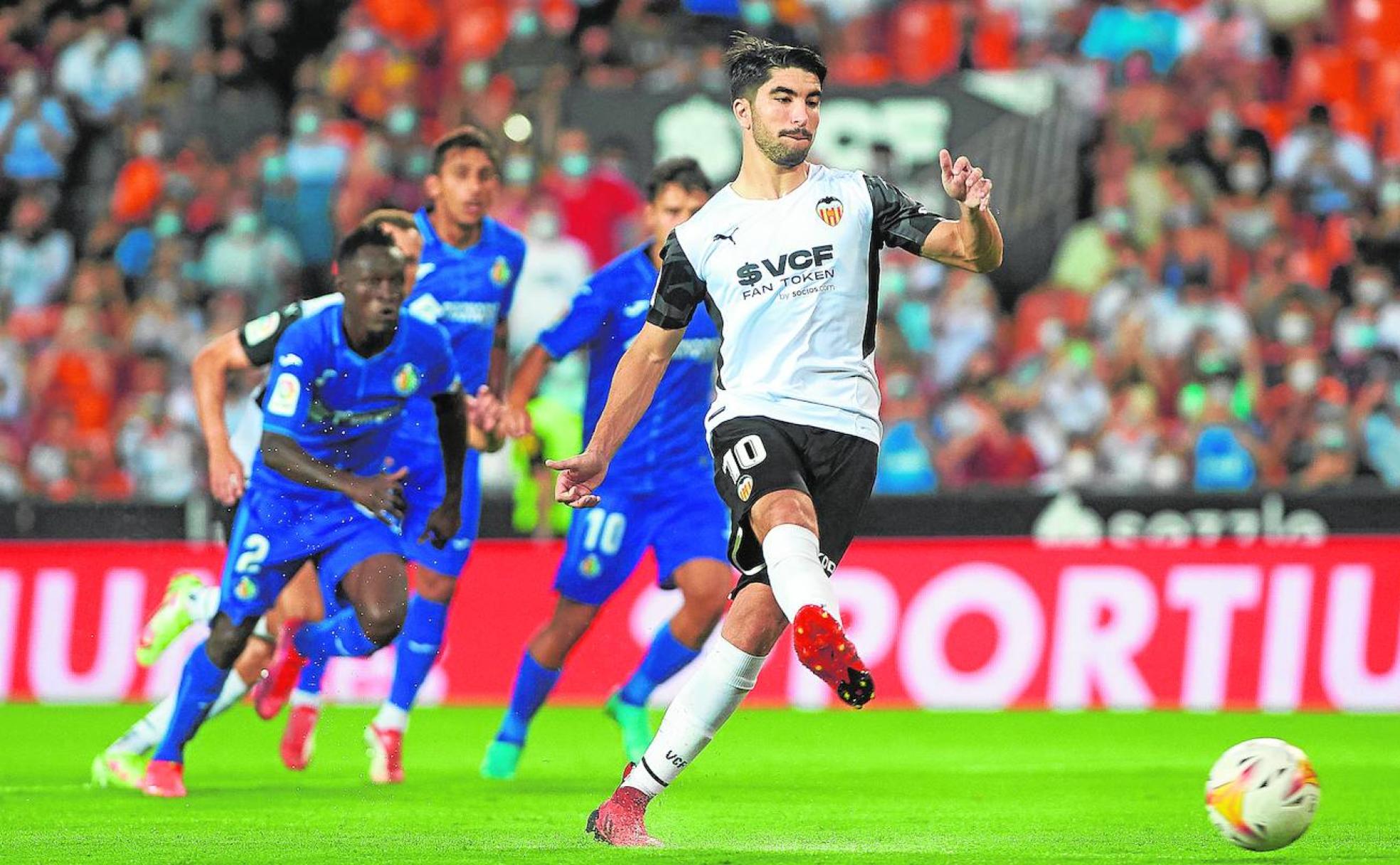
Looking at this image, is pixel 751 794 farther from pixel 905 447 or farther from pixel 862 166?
pixel 862 166

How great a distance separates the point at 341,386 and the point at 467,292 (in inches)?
63.5

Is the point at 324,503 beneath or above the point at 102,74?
beneath

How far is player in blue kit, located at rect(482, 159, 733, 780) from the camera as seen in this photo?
10.0 meters

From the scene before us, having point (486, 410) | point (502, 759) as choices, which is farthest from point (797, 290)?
point (502, 759)

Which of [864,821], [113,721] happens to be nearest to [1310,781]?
[864,821]

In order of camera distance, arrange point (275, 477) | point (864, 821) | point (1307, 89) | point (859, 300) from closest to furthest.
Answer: point (859, 300) → point (864, 821) → point (275, 477) → point (1307, 89)

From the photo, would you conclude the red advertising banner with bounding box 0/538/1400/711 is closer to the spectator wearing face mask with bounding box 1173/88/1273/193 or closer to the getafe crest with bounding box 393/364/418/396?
the spectator wearing face mask with bounding box 1173/88/1273/193

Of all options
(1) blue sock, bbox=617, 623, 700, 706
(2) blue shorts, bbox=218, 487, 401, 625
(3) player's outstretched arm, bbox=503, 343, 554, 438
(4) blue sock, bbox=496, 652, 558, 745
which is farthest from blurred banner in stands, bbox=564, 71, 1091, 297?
(2) blue shorts, bbox=218, 487, 401, 625

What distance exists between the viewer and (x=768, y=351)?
6930mm

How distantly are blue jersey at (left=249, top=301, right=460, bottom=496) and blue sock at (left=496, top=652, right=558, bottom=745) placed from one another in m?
1.40

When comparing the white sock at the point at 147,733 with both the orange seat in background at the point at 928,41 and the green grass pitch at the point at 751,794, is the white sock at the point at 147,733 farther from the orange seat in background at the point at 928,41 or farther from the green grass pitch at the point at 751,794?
the orange seat in background at the point at 928,41

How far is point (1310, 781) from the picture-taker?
21.2 feet

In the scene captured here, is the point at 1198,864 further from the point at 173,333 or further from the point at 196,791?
the point at 173,333

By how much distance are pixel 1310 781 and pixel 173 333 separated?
13.7m
